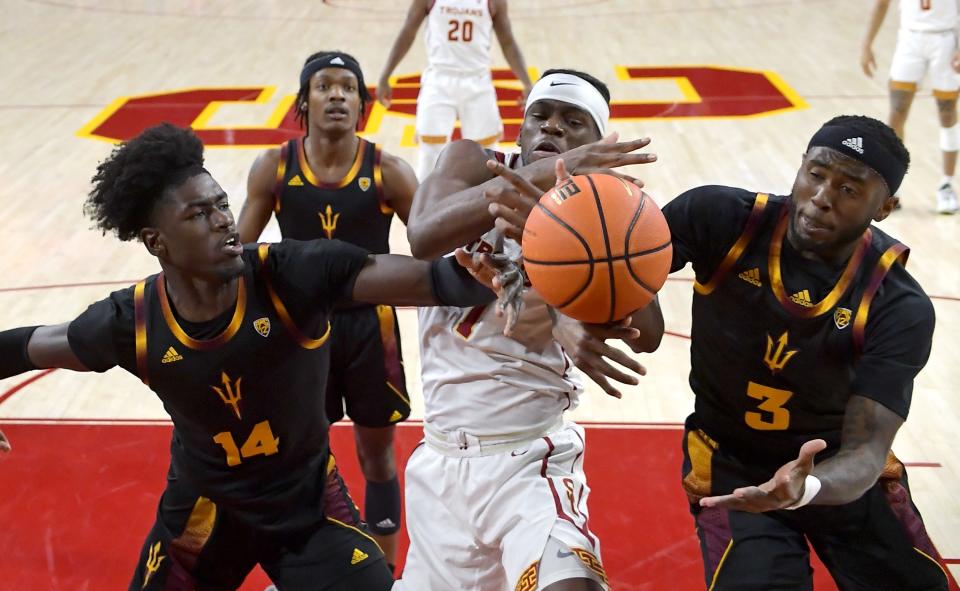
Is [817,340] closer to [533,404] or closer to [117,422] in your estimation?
[533,404]

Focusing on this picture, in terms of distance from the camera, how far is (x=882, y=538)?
391cm

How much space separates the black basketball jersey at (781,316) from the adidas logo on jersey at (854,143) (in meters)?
0.35

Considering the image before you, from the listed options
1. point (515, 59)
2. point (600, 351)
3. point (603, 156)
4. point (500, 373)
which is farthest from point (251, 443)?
point (515, 59)

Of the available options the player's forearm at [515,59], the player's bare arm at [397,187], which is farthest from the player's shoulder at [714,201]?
the player's forearm at [515,59]

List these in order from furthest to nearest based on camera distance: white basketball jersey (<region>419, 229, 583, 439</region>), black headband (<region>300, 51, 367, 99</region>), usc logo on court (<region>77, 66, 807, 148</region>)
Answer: usc logo on court (<region>77, 66, 807, 148</region>) → black headband (<region>300, 51, 367, 99</region>) → white basketball jersey (<region>419, 229, 583, 439</region>)

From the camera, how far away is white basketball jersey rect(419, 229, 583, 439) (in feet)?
12.6

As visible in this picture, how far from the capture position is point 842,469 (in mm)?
3428

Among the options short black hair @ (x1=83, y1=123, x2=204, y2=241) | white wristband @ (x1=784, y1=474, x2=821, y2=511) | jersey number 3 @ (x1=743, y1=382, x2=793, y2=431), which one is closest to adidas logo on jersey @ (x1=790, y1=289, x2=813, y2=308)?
jersey number 3 @ (x1=743, y1=382, x2=793, y2=431)

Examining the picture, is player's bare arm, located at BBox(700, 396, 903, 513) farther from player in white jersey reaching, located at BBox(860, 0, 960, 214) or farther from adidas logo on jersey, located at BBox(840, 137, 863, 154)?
player in white jersey reaching, located at BBox(860, 0, 960, 214)

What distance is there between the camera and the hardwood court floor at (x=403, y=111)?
6.61 meters

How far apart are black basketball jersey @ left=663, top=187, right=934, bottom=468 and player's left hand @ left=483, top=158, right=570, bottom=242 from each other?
734 millimetres

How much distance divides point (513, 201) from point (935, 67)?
762 centimetres

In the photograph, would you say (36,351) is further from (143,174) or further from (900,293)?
(900,293)

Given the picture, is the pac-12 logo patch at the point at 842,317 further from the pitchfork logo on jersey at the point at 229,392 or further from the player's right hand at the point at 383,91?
the player's right hand at the point at 383,91
